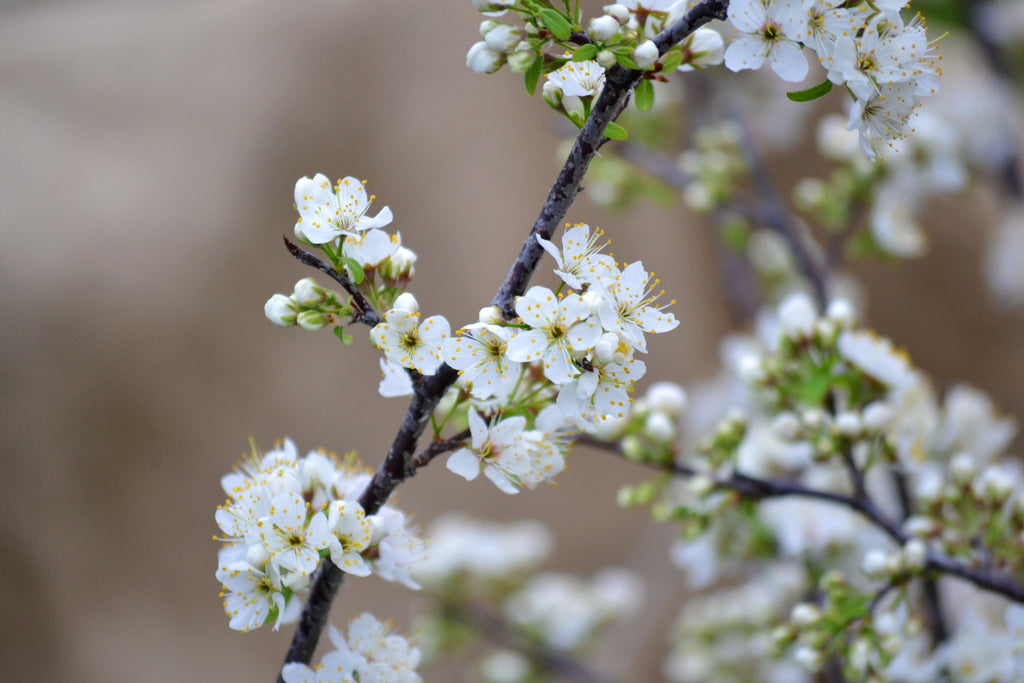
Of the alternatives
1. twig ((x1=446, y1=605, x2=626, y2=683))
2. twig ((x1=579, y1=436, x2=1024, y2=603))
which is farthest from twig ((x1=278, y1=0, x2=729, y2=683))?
twig ((x1=446, y1=605, x2=626, y2=683))

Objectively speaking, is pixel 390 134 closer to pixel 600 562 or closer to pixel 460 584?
pixel 460 584

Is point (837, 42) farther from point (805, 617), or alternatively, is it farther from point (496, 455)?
point (805, 617)

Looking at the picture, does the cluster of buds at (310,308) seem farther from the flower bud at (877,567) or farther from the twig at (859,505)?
the flower bud at (877,567)

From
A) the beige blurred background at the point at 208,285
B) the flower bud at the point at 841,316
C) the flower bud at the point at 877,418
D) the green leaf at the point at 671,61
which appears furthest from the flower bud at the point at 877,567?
the beige blurred background at the point at 208,285

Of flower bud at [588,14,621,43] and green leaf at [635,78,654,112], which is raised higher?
flower bud at [588,14,621,43]

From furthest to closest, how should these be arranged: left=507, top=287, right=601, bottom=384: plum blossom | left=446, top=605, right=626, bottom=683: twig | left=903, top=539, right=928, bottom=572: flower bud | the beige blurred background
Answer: the beige blurred background, left=446, top=605, right=626, bottom=683: twig, left=903, top=539, right=928, bottom=572: flower bud, left=507, top=287, right=601, bottom=384: plum blossom

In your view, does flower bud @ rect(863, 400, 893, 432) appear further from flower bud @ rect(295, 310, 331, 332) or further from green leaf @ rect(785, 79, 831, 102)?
flower bud @ rect(295, 310, 331, 332)
